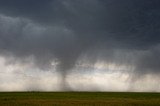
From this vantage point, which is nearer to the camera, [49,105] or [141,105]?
[49,105]

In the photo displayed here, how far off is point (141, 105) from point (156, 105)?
3217 mm

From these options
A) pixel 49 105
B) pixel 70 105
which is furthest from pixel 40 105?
pixel 70 105

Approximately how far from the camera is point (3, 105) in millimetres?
54438

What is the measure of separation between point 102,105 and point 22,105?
15.6 meters

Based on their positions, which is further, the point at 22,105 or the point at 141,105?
the point at 141,105

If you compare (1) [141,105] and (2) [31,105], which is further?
(1) [141,105]

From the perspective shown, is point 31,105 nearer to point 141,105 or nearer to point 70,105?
→ point 70,105

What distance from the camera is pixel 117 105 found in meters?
58.7

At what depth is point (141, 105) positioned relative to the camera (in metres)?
61.2

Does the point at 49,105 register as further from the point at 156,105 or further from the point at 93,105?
the point at 156,105

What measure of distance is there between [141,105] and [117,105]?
19.3 feet

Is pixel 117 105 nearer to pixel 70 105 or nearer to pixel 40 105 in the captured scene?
pixel 70 105

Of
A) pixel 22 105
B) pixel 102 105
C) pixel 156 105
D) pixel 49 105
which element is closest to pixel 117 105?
pixel 102 105

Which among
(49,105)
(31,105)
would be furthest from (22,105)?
(49,105)
